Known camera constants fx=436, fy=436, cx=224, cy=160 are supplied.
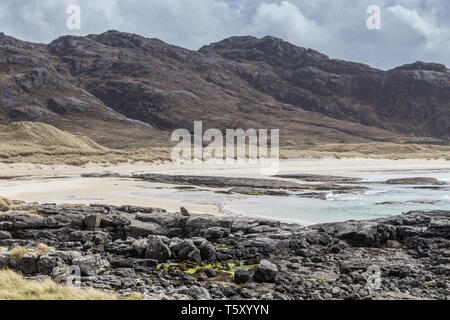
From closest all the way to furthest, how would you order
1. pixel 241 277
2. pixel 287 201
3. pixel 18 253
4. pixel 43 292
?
1. pixel 43 292
2. pixel 241 277
3. pixel 18 253
4. pixel 287 201

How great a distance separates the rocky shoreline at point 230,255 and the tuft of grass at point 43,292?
88 cm

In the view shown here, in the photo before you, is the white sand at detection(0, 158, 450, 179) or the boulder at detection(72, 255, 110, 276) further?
the white sand at detection(0, 158, 450, 179)

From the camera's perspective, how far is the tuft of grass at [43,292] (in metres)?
9.93

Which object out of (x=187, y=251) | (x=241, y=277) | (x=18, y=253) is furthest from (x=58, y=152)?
(x=241, y=277)

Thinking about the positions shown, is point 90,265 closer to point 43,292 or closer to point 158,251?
point 158,251

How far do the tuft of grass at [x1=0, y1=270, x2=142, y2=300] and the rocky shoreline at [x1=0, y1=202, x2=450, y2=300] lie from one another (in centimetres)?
88

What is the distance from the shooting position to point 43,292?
1045 centimetres

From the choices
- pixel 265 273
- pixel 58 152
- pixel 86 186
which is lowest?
pixel 265 273

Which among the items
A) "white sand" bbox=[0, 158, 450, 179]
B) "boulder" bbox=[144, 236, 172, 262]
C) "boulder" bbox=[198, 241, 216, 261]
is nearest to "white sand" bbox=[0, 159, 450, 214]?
"white sand" bbox=[0, 158, 450, 179]

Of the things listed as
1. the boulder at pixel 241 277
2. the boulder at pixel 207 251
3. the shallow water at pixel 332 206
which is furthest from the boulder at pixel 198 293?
the shallow water at pixel 332 206

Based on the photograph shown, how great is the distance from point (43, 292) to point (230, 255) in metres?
6.87

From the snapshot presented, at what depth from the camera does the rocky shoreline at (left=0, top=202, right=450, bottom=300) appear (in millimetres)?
11945

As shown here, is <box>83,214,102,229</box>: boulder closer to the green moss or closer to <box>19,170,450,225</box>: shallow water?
the green moss
